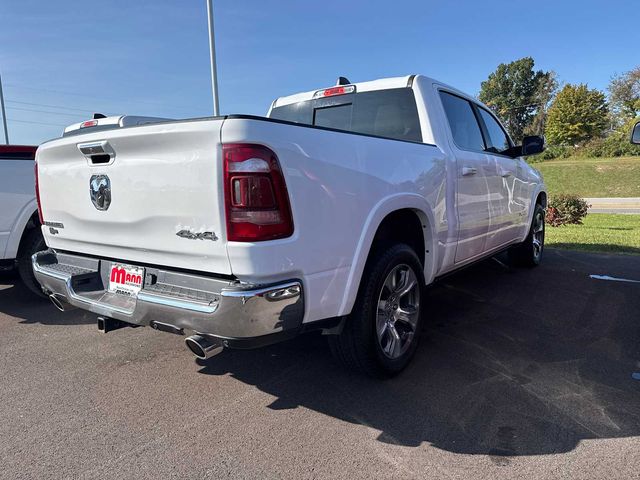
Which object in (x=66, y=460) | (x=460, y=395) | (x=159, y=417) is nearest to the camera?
(x=66, y=460)

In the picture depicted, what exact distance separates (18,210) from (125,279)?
2624mm

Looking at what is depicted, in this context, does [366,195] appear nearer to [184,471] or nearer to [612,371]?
[184,471]

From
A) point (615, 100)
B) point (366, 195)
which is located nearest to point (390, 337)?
point (366, 195)

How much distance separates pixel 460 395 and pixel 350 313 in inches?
35.1

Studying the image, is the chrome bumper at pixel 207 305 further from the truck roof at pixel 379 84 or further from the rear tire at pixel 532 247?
the rear tire at pixel 532 247

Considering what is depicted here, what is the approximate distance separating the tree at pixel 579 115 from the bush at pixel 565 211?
4963 cm

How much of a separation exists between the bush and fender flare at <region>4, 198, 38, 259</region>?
13.0 meters

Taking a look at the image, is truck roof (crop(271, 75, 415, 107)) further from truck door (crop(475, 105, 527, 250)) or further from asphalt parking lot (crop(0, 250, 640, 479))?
asphalt parking lot (crop(0, 250, 640, 479))

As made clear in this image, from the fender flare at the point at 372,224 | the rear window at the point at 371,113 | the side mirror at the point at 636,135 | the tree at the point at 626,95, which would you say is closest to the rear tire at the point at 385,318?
the fender flare at the point at 372,224

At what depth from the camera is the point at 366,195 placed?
8.70 ft

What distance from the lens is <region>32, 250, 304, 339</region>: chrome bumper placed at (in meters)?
2.12

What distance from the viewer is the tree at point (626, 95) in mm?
53344

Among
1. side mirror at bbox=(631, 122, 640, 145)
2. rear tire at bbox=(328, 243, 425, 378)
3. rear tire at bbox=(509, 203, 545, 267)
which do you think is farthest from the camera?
rear tire at bbox=(509, 203, 545, 267)

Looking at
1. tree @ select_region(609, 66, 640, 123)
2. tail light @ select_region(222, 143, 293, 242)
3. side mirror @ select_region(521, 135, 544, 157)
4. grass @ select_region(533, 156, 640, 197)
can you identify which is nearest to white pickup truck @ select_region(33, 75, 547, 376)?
tail light @ select_region(222, 143, 293, 242)
